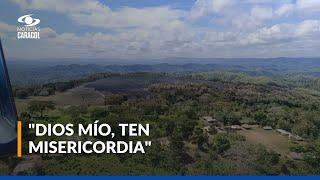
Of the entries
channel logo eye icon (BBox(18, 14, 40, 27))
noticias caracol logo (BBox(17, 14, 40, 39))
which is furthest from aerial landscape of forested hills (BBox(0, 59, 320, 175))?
channel logo eye icon (BBox(18, 14, 40, 27))

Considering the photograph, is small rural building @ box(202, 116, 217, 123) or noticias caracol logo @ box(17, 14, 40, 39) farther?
small rural building @ box(202, 116, 217, 123)

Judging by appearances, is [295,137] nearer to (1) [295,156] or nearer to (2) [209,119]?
(1) [295,156]

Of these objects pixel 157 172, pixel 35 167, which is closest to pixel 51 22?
pixel 35 167

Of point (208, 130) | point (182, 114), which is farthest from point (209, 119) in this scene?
point (182, 114)

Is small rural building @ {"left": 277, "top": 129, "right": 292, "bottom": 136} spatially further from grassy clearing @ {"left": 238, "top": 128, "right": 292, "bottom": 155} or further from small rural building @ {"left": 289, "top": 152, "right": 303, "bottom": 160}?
small rural building @ {"left": 289, "top": 152, "right": 303, "bottom": 160}

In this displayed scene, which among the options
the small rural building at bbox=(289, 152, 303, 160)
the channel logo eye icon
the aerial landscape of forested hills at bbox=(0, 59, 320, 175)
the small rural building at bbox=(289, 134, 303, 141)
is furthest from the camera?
the small rural building at bbox=(289, 134, 303, 141)

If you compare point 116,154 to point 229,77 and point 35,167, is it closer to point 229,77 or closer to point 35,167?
point 35,167

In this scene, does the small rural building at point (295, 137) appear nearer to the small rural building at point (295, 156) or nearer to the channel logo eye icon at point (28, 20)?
the small rural building at point (295, 156)

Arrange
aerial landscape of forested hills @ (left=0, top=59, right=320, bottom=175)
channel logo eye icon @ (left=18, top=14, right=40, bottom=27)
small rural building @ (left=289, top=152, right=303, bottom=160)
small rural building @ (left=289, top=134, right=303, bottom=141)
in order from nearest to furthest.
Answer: channel logo eye icon @ (left=18, top=14, right=40, bottom=27), aerial landscape of forested hills @ (left=0, top=59, right=320, bottom=175), small rural building @ (left=289, top=152, right=303, bottom=160), small rural building @ (left=289, top=134, right=303, bottom=141)
